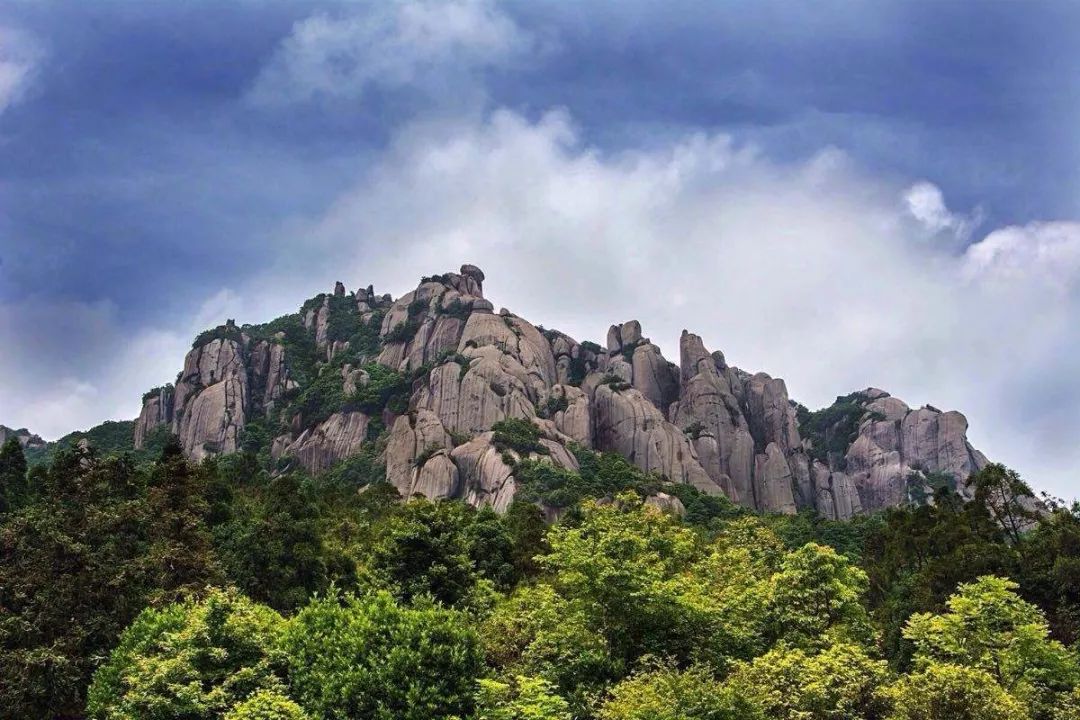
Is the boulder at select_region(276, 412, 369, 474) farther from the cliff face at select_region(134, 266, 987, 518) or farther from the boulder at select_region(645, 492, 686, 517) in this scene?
the boulder at select_region(645, 492, 686, 517)

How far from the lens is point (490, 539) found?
1603 inches

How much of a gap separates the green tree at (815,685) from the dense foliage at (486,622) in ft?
0.20

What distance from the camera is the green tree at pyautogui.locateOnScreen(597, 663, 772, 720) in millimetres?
18062

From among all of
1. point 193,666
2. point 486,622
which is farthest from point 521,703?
point 486,622

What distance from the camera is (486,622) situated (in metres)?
26.3

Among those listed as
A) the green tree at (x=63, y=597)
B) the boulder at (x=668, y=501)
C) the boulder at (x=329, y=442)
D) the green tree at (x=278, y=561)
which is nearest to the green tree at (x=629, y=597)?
the green tree at (x=278, y=561)

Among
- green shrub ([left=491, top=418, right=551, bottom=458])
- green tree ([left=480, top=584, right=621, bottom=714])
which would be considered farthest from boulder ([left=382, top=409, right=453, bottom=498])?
green tree ([left=480, top=584, right=621, bottom=714])

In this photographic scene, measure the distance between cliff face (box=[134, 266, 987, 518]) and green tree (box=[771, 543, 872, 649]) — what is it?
5077cm

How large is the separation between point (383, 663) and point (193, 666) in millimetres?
4459

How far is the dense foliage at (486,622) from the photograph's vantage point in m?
19.0

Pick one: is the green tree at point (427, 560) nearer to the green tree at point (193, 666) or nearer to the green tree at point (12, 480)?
the green tree at point (193, 666)

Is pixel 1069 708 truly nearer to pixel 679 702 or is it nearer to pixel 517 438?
pixel 679 702

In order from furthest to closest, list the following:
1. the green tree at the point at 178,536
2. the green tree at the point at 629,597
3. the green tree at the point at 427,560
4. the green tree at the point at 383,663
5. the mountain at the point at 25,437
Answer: the mountain at the point at 25,437, the green tree at the point at 427,560, the green tree at the point at 178,536, the green tree at the point at 629,597, the green tree at the point at 383,663

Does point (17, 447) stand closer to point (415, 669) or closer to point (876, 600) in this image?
point (415, 669)
